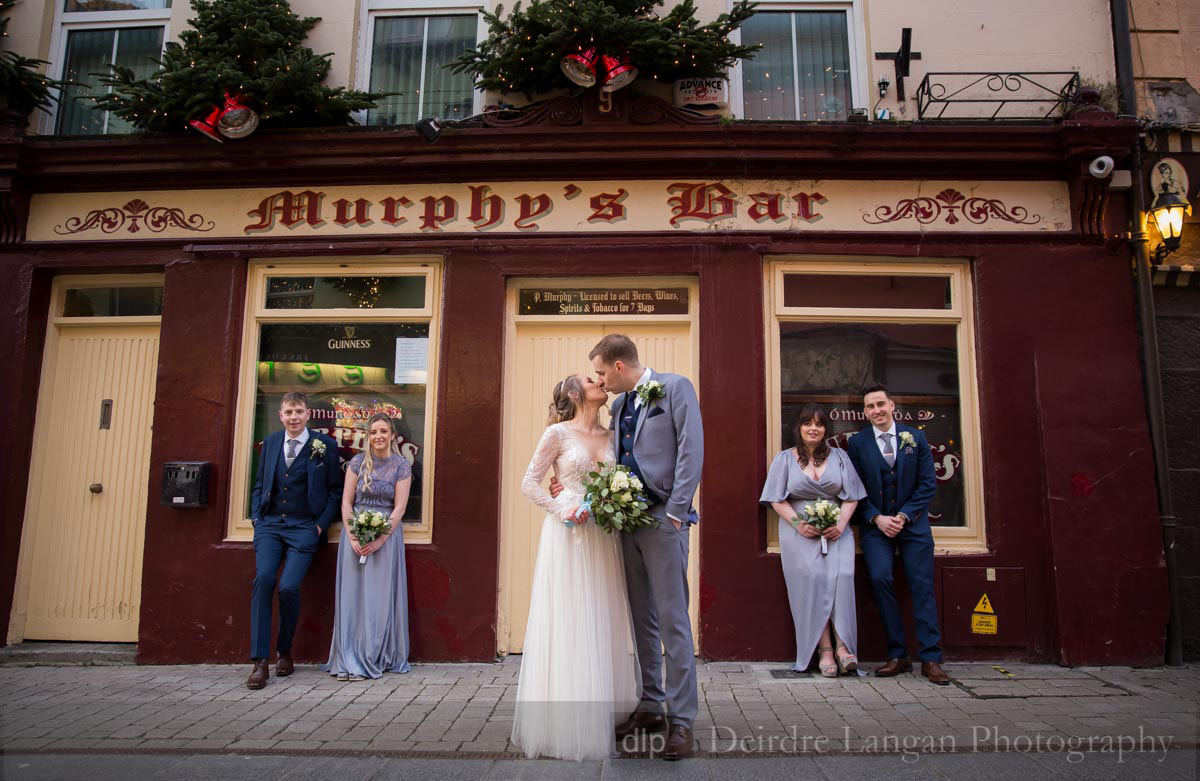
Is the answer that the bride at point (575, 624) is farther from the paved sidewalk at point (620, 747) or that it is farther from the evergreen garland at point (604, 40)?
the evergreen garland at point (604, 40)

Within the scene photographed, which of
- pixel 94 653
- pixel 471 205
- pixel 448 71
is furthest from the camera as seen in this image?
pixel 448 71

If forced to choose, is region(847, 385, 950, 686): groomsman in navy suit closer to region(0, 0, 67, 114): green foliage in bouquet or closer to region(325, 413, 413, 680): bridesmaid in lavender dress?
region(325, 413, 413, 680): bridesmaid in lavender dress

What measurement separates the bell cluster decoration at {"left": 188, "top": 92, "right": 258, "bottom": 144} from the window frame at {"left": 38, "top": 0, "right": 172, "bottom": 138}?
1791 millimetres

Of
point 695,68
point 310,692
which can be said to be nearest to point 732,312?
point 695,68

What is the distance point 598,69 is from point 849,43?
263 cm

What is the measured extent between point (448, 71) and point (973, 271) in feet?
17.2

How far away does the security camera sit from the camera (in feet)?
19.6

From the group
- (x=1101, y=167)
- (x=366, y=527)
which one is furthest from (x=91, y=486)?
(x=1101, y=167)

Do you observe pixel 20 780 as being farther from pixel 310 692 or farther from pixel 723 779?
pixel 723 779

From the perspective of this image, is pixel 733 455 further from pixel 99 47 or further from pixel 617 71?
pixel 99 47

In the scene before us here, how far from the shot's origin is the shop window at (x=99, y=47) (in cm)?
729

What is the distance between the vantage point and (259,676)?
527 centimetres

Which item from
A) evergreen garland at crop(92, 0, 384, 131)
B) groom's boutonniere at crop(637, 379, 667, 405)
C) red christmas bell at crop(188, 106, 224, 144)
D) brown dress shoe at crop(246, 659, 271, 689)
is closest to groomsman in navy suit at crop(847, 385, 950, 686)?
groom's boutonniere at crop(637, 379, 667, 405)

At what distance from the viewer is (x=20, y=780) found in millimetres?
3619
